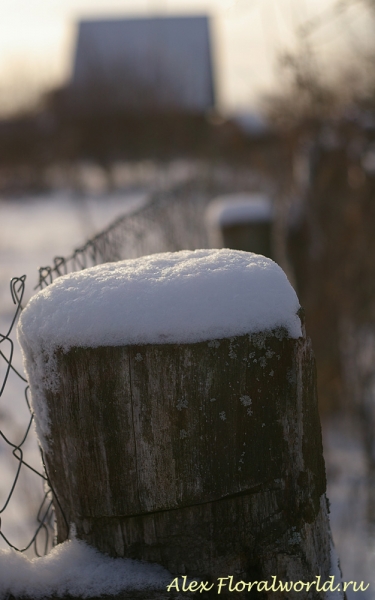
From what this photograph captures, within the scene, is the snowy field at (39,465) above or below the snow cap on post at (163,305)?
below

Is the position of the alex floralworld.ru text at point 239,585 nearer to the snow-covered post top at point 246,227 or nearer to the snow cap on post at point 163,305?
the snow cap on post at point 163,305

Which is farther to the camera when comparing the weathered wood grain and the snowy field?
the snowy field

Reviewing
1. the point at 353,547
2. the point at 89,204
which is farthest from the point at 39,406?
the point at 89,204

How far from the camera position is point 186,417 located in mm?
1034

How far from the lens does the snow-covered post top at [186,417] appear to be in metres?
1.04

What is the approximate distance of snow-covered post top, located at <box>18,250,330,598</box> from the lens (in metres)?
1.04

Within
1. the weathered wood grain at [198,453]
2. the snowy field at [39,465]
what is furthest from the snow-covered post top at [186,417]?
the snowy field at [39,465]

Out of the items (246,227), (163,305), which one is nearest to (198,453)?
(163,305)

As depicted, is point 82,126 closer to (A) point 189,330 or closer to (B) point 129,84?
(B) point 129,84

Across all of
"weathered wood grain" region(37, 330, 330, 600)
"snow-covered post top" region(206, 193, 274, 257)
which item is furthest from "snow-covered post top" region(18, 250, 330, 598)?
"snow-covered post top" region(206, 193, 274, 257)

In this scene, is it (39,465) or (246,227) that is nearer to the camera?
(246,227)

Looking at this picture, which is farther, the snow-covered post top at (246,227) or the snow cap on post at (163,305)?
the snow-covered post top at (246,227)

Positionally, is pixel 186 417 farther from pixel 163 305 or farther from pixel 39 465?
pixel 39 465

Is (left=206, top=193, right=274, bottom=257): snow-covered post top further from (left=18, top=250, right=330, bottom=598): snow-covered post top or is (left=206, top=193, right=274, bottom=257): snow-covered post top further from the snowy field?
(left=18, top=250, right=330, bottom=598): snow-covered post top
